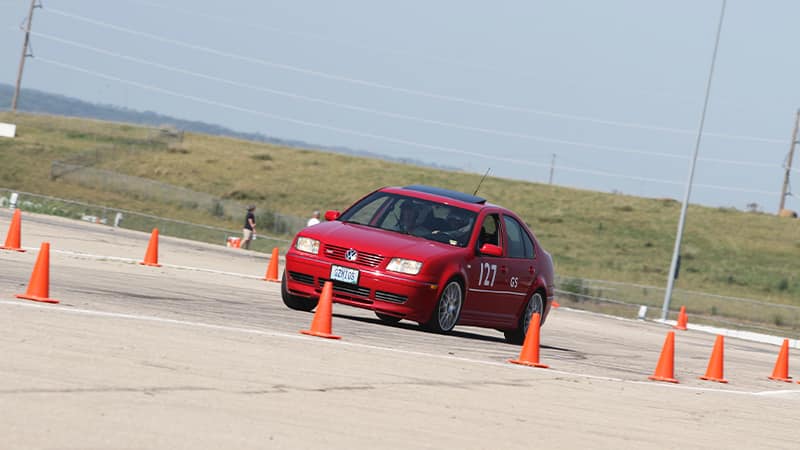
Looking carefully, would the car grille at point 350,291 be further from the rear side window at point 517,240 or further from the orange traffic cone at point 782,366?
the orange traffic cone at point 782,366

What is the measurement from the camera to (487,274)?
16.4m

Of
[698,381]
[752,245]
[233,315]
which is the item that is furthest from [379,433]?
[752,245]

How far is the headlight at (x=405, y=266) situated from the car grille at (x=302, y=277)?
38.3 inches

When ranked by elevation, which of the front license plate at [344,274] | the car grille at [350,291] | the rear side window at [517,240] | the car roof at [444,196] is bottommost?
the car grille at [350,291]

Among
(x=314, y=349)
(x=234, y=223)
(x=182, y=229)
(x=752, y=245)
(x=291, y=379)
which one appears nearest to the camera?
(x=291, y=379)

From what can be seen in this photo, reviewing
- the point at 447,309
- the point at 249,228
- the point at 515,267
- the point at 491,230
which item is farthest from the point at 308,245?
the point at 249,228

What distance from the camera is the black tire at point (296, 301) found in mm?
16172

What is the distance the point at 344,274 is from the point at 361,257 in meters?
0.27

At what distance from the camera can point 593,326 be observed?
1160 inches

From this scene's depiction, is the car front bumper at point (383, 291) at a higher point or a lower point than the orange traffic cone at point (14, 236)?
higher

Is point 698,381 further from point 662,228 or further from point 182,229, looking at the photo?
point 662,228

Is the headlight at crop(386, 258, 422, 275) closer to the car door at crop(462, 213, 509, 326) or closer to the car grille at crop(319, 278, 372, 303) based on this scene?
the car grille at crop(319, 278, 372, 303)

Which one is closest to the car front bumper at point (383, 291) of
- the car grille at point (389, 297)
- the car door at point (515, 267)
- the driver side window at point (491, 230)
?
the car grille at point (389, 297)

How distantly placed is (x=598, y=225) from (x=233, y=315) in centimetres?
6759
